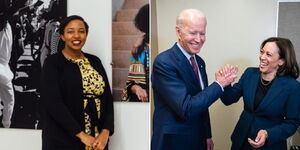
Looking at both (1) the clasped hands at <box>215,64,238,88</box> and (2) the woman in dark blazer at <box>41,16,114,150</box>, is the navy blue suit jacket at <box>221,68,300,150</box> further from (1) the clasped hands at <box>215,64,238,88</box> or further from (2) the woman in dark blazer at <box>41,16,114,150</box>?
(2) the woman in dark blazer at <box>41,16,114,150</box>

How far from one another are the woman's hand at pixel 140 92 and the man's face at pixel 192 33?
86 centimetres

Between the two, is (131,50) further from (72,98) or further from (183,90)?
(183,90)

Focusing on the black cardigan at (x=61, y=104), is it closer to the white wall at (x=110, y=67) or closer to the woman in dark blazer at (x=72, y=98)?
the woman in dark blazer at (x=72, y=98)

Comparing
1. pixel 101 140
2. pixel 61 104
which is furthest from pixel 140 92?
pixel 61 104

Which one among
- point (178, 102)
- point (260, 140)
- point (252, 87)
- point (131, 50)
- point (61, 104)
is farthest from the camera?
point (131, 50)

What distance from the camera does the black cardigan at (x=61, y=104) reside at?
194cm

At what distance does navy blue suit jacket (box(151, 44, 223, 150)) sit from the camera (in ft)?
4.52

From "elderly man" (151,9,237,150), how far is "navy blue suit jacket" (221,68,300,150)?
1.20ft

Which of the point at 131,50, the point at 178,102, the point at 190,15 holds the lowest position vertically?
the point at 178,102

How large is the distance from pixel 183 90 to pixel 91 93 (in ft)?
2.81

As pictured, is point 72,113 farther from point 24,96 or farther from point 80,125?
point 24,96

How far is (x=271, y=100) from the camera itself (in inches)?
67.7

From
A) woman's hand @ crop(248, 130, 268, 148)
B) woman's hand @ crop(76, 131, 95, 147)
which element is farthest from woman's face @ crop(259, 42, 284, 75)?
woman's hand @ crop(76, 131, 95, 147)

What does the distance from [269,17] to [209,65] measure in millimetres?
565
